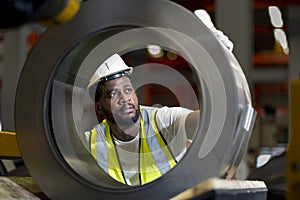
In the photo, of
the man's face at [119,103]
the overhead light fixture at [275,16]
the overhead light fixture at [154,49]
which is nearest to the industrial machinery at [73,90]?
the overhead light fixture at [154,49]

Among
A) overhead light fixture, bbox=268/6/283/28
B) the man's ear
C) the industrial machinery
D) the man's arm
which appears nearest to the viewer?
the industrial machinery

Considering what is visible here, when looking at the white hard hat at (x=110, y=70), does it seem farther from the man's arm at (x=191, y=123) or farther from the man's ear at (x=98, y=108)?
the man's arm at (x=191, y=123)

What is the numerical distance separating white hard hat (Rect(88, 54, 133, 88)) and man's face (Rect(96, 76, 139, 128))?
0.02 m

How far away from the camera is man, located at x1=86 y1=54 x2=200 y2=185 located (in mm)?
1274

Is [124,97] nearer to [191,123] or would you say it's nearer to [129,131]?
[129,131]

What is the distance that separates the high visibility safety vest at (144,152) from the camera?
4.15ft

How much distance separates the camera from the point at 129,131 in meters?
1.39

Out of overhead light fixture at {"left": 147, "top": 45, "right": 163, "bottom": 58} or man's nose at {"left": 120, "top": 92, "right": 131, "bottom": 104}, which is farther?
man's nose at {"left": 120, "top": 92, "right": 131, "bottom": 104}

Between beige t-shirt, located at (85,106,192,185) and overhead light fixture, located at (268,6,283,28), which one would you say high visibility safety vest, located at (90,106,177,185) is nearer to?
beige t-shirt, located at (85,106,192,185)

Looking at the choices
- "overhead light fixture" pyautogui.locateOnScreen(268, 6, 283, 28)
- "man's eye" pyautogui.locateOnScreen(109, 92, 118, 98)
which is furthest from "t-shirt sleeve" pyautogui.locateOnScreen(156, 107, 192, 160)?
"overhead light fixture" pyautogui.locateOnScreen(268, 6, 283, 28)

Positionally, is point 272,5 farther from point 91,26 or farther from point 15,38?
point 91,26

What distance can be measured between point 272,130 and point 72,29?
6.52 metres

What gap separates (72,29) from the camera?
3.58 feet

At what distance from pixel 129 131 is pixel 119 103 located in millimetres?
69
